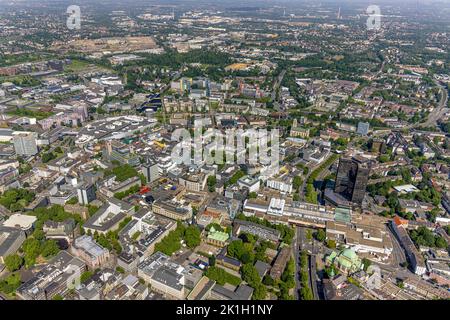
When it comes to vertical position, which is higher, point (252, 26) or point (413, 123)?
point (252, 26)

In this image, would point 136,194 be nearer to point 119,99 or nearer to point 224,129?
point 224,129

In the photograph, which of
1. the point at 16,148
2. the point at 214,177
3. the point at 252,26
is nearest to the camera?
the point at 214,177

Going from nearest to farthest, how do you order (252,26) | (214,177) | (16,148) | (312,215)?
1. (312,215)
2. (214,177)
3. (16,148)
4. (252,26)

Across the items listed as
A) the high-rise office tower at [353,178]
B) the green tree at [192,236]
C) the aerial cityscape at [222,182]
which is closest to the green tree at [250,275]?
the aerial cityscape at [222,182]

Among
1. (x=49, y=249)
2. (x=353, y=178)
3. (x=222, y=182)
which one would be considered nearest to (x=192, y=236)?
(x=222, y=182)

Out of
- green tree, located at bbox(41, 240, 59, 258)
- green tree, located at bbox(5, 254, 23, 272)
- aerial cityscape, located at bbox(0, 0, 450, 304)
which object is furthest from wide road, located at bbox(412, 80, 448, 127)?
green tree, located at bbox(5, 254, 23, 272)
